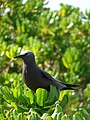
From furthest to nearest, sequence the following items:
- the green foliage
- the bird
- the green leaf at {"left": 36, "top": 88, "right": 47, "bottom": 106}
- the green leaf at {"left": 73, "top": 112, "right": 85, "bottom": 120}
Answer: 1. the green foliage
2. the bird
3. the green leaf at {"left": 36, "top": 88, "right": 47, "bottom": 106}
4. the green leaf at {"left": 73, "top": 112, "right": 85, "bottom": 120}

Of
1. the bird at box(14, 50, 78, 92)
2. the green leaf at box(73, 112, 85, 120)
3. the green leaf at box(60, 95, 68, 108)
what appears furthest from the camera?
the bird at box(14, 50, 78, 92)

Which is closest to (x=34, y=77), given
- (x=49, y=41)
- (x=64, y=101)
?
(x=64, y=101)

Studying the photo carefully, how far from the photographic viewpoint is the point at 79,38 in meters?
6.40

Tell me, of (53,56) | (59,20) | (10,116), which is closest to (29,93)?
(10,116)

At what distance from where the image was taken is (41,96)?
8.75 feet

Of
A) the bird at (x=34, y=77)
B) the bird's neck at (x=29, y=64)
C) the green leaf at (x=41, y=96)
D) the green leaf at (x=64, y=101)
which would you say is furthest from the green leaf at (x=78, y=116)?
the bird's neck at (x=29, y=64)

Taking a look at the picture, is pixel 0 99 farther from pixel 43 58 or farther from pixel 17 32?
pixel 17 32

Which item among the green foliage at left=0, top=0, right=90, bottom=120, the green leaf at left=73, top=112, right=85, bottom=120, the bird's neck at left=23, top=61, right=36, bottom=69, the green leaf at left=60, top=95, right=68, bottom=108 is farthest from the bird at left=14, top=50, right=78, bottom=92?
the green leaf at left=73, top=112, right=85, bottom=120

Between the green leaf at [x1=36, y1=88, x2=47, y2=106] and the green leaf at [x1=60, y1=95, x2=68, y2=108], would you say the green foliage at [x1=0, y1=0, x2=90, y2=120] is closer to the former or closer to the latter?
the green leaf at [x1=60, y1=95, x2=68, y2=108]

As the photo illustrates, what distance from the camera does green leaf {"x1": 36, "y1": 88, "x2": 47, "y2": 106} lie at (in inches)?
105

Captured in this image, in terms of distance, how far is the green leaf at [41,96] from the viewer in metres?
2.66

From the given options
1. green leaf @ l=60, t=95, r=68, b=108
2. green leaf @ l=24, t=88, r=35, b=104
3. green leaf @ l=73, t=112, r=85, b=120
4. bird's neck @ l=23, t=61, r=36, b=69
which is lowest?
green leaf @ l=60, t=95, r=68, b=108

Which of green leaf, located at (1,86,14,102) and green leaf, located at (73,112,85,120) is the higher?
green leaf, located at (1,86,14,102)

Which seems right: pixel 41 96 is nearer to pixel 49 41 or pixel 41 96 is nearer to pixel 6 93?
pixel 6 93
